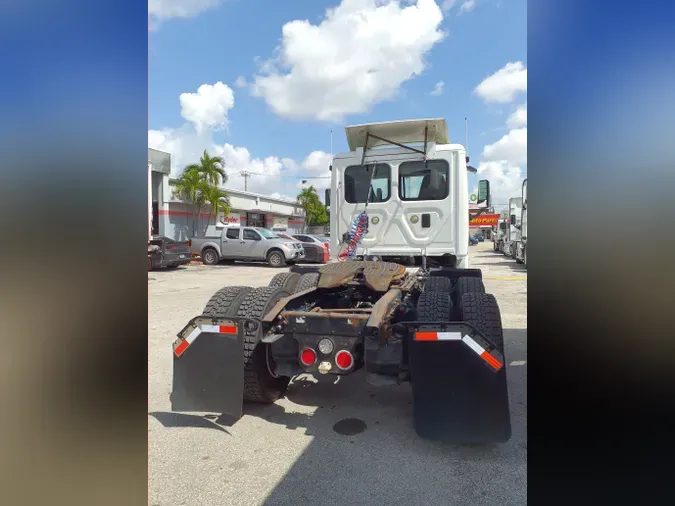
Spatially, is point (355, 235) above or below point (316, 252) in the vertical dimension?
above

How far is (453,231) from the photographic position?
5637mm

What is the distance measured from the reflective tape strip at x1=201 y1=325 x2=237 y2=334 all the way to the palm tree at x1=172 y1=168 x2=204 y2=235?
929 inches

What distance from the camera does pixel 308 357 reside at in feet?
11.2

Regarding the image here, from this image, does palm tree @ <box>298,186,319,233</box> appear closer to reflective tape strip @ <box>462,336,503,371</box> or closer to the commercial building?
the commercial building

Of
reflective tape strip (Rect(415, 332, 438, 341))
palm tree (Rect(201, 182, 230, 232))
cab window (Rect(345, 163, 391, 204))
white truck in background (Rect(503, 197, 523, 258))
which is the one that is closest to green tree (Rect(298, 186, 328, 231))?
palm tree (Rect(201, 182, 230, 232))

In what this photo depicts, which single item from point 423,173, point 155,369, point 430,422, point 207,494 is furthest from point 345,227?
point 207,494

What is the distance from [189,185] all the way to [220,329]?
23.7m

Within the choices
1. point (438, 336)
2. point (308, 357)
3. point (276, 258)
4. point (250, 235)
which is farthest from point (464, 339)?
point (250, 235)

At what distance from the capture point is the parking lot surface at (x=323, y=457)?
8.68 ft

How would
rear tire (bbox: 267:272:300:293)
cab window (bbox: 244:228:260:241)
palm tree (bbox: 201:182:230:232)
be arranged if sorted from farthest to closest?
palm tree (bbox: 201:182:230:232), cab window (bbox: 244:228:260:241), rear tire (bbox: 267:272:300:293)

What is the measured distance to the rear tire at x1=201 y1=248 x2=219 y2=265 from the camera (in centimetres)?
1920

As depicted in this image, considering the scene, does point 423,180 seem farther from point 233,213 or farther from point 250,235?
point 233,213
